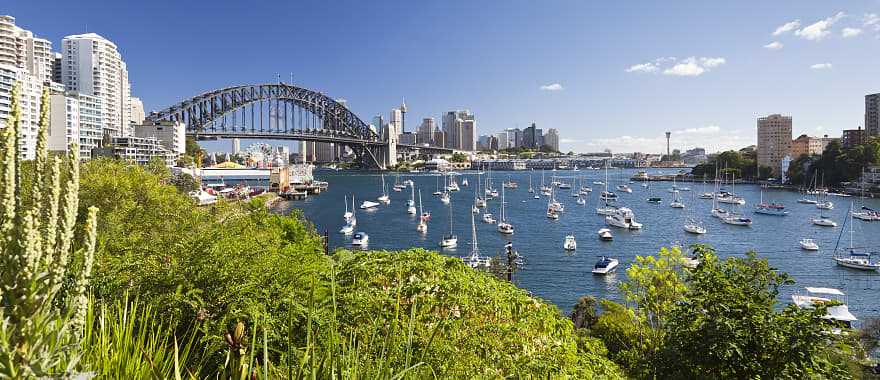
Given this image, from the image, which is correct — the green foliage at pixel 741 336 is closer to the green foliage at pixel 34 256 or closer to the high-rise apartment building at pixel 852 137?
the green foliage at pixel 34 256

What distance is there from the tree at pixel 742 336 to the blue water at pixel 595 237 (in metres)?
10.4

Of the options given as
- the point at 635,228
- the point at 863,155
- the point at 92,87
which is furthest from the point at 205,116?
the point at 863,155

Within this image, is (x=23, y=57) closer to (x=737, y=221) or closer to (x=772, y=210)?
(x=737, y=221)

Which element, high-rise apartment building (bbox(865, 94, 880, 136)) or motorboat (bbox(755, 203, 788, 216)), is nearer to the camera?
motorboat (bbox(755, 203, 788, 216))

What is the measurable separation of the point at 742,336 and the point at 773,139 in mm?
96893

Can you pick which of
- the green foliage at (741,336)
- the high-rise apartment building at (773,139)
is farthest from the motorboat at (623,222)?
the high-rise apartment building at (773,139)

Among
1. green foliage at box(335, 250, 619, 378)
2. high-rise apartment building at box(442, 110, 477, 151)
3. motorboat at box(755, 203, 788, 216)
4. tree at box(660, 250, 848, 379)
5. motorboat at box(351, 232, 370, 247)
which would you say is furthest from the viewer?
high-rise apartment building at box(442, 110, 477, 151)

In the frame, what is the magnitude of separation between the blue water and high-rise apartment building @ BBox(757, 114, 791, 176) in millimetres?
36396

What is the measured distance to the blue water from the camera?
18719 mm

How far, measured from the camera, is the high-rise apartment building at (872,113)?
83.0 m

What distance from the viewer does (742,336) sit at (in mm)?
4906

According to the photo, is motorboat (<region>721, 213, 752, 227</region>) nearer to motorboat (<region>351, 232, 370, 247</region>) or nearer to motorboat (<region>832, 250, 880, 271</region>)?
motorboat (<region>832, 250, 880, 271</region>)

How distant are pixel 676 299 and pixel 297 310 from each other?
6077 millimetres

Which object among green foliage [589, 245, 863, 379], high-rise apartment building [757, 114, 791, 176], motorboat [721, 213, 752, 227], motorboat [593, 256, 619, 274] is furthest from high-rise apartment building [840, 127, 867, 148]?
green foliage [589, 245, 863, 379]
